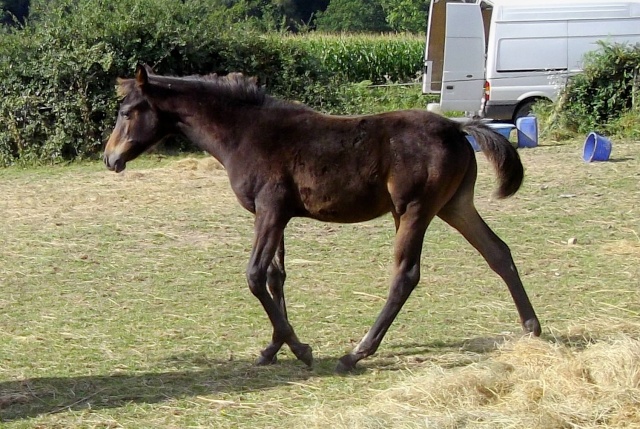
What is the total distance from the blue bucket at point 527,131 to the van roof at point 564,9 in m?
3.61

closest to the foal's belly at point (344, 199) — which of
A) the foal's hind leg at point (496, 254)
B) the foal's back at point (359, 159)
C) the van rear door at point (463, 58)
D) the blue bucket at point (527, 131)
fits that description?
the foal's back at point (359, 159)

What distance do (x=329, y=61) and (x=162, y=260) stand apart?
19681 millimetres

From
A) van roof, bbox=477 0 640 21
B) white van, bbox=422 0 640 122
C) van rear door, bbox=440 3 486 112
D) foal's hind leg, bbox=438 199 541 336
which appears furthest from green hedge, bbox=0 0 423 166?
foal's hind leg, bbox=438 199 541 336

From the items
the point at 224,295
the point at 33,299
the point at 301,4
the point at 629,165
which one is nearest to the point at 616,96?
the point at 629,165

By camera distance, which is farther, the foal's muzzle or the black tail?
the foal's muzzle

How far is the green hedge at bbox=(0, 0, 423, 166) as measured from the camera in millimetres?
16078

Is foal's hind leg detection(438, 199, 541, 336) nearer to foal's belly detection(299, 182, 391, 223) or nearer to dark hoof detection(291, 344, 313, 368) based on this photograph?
foal's belly detection(299, 182, 391, 223)

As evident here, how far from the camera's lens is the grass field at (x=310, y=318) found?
5090mm

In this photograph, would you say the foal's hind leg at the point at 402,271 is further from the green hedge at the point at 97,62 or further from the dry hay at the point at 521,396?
the green hedge at the point at 97,62

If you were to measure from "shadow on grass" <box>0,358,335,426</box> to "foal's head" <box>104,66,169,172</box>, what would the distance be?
1.54 metres

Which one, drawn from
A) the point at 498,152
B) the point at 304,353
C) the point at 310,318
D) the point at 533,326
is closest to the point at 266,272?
the point at 304,353

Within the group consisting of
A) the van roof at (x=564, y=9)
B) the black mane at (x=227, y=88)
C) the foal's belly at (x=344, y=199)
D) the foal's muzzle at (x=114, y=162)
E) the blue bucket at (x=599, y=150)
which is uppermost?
the van roof at (x=564, y=9)

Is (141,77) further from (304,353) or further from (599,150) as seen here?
(599,150)

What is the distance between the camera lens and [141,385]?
18.8ft
